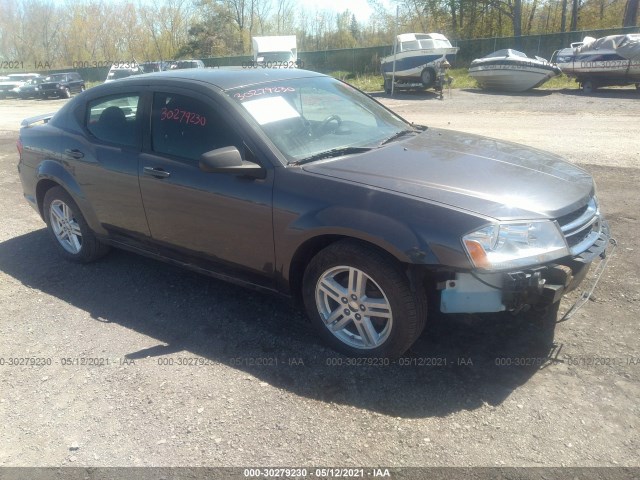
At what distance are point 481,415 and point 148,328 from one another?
236cm

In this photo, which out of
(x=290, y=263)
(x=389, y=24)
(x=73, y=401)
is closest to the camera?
(x=73, y=401)

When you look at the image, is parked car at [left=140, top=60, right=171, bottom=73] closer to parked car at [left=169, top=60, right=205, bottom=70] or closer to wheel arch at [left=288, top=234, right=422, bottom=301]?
parked car at [left=169, top=60, right=205, bottom=70]

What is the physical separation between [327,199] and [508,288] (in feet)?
3.73

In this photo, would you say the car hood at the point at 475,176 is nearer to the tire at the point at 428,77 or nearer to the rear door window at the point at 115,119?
the rear door window at the point at 115,119

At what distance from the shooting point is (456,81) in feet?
86.0

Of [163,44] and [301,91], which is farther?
[163,44]

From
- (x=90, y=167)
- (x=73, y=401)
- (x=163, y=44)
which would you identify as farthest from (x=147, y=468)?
(x=163, y=44)

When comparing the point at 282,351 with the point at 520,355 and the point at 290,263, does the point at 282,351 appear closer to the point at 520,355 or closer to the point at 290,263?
the point at 290,263

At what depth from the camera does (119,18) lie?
53.1m

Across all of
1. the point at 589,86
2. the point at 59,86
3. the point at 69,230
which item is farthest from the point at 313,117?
the point at 59,86

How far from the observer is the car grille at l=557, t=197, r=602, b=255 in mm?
Result: 3170

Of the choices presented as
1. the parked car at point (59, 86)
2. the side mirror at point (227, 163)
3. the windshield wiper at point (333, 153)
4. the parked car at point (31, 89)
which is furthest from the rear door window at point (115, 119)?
the parked car at point (31, 89)

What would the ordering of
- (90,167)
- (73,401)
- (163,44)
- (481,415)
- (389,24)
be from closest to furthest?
(481,415)
(73,401)
(90,167)
(389,24)
(163,44)

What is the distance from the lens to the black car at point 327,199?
3.01 metres
